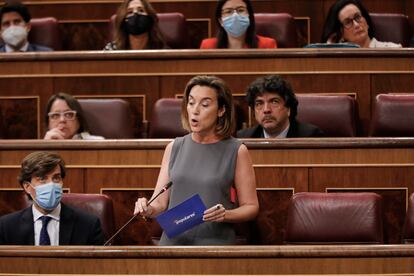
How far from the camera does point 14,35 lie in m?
1.94

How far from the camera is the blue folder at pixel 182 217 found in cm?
122

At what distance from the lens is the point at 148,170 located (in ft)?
4.98

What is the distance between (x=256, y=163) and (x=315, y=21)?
2.00 ft

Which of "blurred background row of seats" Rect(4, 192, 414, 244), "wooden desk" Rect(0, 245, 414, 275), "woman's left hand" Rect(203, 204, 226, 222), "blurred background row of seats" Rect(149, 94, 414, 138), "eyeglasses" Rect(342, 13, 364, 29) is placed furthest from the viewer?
"eyeglasses" Rect(342, 13, 364, 29)

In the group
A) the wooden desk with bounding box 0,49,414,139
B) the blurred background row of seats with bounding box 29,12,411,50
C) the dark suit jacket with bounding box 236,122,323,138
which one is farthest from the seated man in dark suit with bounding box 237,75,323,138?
the blurred background row of seats with bounding box 29,12,411,50

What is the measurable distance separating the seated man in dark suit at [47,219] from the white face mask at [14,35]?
0.58 m

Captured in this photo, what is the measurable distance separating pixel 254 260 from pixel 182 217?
129 mm

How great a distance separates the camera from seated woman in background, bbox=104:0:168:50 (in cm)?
186

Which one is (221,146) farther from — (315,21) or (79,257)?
(315,21)

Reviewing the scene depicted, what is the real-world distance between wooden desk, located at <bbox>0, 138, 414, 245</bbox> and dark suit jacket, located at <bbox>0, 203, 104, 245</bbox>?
0.12 m

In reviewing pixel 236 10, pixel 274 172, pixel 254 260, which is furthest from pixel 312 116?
pixel 254 260

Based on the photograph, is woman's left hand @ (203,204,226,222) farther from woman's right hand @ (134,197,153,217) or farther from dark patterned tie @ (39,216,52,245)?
dark patterned tie @ (39,216,52,245)

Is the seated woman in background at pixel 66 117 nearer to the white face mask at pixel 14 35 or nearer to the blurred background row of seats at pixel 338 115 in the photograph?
the blurred background row of seats at pixel 338 115

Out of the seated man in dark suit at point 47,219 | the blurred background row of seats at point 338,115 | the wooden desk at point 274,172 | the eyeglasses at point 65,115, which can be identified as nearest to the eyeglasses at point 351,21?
the blurred background row of seats at point 338,115
